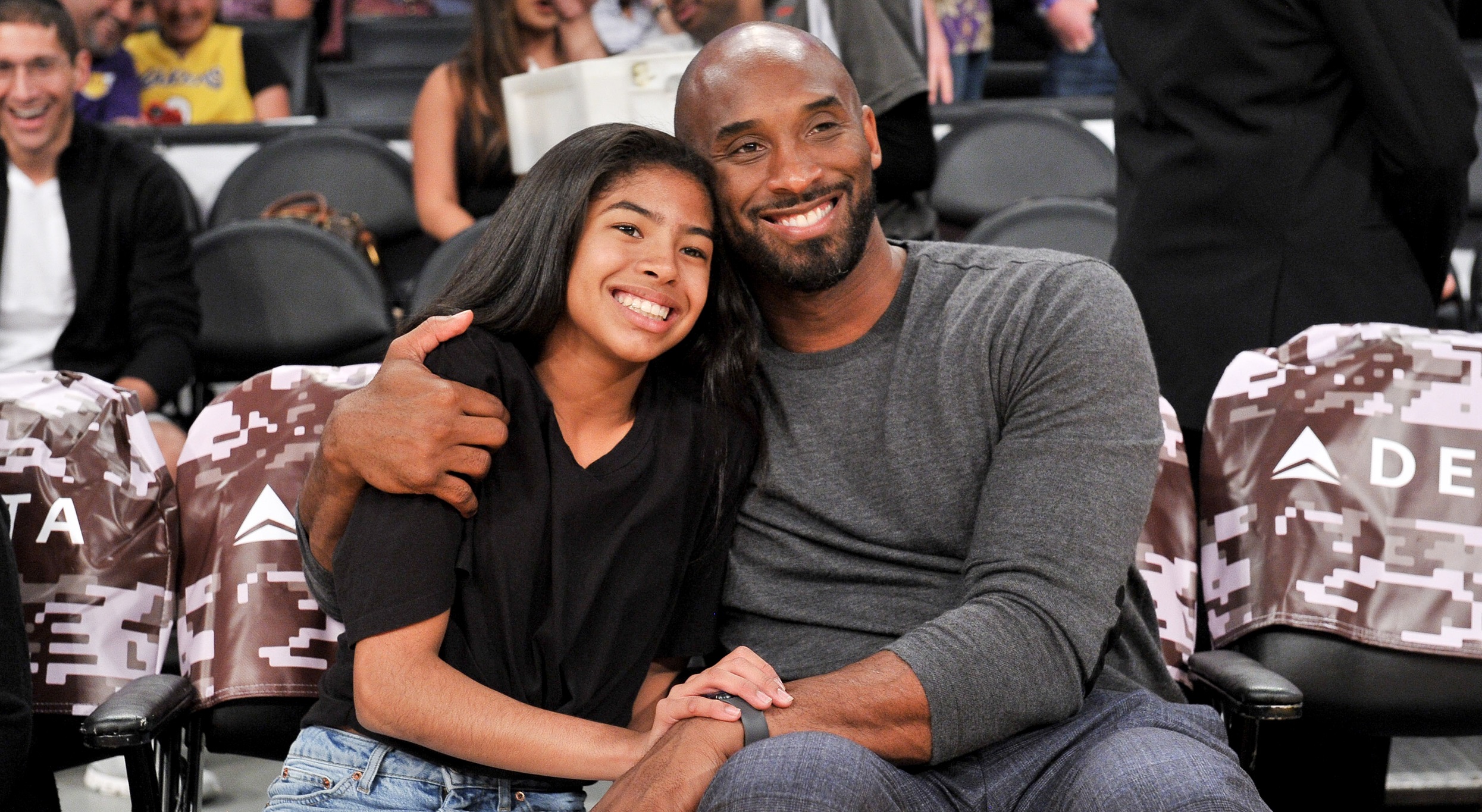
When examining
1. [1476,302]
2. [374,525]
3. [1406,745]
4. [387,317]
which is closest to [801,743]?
[374,525]

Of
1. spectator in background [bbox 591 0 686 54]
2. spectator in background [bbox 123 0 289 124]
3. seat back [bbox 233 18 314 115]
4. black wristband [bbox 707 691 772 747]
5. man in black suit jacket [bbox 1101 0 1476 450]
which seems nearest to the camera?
black wristband [bbox 707 691 772 747]

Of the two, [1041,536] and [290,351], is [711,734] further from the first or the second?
[290,351]

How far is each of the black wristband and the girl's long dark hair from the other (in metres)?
0.38

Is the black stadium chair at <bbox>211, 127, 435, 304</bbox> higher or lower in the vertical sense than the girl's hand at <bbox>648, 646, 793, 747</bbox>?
lower

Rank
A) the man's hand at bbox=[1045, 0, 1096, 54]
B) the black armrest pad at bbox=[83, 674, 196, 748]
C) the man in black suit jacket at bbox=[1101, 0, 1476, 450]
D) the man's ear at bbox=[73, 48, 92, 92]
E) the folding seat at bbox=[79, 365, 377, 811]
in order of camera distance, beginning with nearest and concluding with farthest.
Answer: the black armrest pad at bbox=[83, 674, 196, 748], the folding seat at bbox=[79, 365, 377, 811], the man in black suit jacket at bbox=[1101, 0, 1476, 450], the man's ear at bbox=[73, 48, 92, 92], the man's hand at bbox=[1045, 0, 1096, 54]

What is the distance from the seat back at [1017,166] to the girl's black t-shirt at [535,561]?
2534 mm

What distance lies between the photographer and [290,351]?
153 inches

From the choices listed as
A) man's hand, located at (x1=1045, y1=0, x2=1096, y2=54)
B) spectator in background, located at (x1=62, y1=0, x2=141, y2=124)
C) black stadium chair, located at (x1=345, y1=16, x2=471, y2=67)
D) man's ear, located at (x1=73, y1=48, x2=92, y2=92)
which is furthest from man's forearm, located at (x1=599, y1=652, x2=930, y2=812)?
black stadium chair, located at (x1=345, y1=16, x2=471, y2=67)

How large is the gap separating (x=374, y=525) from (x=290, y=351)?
2255 mm

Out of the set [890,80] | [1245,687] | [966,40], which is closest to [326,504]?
[1245,687]

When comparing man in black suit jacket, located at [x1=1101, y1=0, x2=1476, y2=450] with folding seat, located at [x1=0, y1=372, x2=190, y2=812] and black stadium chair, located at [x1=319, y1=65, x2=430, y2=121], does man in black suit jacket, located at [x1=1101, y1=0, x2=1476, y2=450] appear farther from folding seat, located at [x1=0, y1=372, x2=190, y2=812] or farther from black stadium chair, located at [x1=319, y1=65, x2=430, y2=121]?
black stadium chair, located at [x1=319, y1=65, x2=430, y2=121]

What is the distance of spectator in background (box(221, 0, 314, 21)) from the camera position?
6.32m

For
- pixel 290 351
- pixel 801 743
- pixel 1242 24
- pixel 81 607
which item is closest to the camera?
pixel 801 743

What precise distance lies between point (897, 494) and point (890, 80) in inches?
52.6
